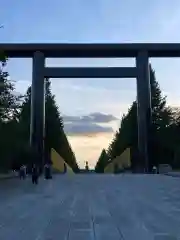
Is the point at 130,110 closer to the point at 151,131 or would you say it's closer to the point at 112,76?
the point at 151,131

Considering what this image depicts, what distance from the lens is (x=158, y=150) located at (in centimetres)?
6731

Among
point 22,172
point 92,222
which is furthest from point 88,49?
point 92,222

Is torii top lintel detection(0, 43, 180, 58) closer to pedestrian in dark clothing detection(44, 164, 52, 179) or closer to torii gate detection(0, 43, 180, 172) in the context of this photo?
torii gate detection(0, 43, 180, 172)

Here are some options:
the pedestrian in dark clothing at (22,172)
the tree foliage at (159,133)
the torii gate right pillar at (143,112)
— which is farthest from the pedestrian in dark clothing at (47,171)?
the tree foliage at (159,133)

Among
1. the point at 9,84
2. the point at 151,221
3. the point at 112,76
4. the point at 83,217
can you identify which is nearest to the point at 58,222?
the point at 83,217

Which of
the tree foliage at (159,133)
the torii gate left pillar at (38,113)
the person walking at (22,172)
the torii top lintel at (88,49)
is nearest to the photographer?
the person walking at (22,172)

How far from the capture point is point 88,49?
2084 inches

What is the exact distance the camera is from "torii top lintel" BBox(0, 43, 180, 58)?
52.9 metres

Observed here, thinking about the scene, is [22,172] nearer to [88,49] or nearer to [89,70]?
[89,70]

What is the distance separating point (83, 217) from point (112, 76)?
41.2 m

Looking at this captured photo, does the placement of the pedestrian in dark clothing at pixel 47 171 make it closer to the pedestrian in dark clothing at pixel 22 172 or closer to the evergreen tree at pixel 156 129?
the pedestrian in dark clothing at pixel 22 172

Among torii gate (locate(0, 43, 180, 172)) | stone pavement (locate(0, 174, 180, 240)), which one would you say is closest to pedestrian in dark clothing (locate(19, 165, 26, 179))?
torii gate (locate(0, 43, 180, 172))

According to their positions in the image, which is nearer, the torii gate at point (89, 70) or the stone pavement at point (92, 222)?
the stone pavement at point (92, 222)

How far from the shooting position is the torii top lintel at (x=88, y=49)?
52.9 metres
